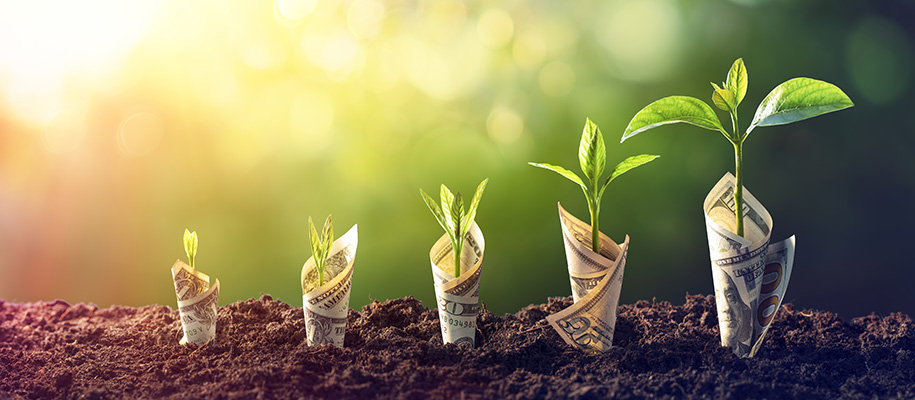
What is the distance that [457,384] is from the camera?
72.7 inches

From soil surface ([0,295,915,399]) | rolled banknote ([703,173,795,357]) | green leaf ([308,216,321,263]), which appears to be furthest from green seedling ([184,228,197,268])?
rolled banknote ([703,173,795,357])

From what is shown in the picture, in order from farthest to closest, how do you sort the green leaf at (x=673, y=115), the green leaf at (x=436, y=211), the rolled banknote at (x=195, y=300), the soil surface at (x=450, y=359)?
the rolled banknote at (x=195, y=300) → the green leaf at (x=436, y=211) → the green leaf at (x=673, y=115) → the soil surface at (x=450, y=359)

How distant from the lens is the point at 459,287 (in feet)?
6.86

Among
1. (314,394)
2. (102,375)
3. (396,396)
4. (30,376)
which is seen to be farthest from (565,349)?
(30,376)

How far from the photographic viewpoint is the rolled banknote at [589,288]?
2.07 m

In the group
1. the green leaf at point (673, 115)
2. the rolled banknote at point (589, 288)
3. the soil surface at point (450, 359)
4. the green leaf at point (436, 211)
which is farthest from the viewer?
the green leaf at point (436, 211)

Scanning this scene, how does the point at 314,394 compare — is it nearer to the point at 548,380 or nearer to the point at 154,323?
the point at 548,380

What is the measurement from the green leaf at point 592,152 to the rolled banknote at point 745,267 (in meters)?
0.38

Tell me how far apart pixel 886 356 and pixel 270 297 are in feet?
7.56

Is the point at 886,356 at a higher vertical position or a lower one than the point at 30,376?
lower

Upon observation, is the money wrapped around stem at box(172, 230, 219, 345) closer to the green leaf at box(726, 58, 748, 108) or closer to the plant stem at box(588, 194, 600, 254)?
the plant stem at box(588, 194, 600, 254)

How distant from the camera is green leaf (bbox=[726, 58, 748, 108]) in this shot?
205 cm

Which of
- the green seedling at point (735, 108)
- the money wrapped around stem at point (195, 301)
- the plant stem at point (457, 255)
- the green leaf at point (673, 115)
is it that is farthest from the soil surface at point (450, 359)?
the green leaf at point (673, 115)

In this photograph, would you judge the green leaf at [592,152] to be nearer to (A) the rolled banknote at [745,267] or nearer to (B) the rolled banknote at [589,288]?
(B) the rolled banknote at [589,288]
